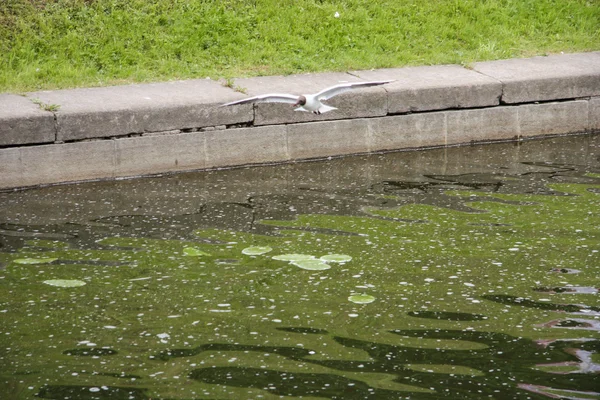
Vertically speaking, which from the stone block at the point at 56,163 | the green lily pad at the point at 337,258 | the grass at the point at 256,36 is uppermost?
the grass at the point at 256,36

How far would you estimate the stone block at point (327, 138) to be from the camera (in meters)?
8.34

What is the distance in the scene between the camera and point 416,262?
5.81 m

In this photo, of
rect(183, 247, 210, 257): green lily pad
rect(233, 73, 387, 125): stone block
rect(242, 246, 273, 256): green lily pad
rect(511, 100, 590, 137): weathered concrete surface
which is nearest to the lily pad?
rect(183, 247, 210, 257): green lily pad

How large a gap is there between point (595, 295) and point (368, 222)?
1850 mm

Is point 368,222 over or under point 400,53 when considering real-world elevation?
under

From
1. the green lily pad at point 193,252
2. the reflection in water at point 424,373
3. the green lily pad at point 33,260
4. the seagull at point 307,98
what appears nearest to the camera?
the reflection in water at point 424,373

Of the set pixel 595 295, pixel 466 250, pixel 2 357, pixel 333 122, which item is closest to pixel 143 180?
pixel 333 122

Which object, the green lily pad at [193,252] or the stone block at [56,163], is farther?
the stone block at [56,163]

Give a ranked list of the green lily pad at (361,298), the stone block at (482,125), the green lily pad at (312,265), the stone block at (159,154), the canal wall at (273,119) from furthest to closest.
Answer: the stone block at (482,125) < the stone block at (159,154) < the canal wall at (273,119) < the green lily pad at (312,265) < the green lily pad at (361,298)

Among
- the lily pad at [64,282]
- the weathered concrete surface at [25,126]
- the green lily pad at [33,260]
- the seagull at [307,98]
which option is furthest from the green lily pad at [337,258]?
the weathered concrete surface at [25,126]

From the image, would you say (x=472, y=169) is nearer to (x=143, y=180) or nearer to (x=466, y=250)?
(x=466, y=250)

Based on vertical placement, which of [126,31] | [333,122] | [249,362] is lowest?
[249,362]

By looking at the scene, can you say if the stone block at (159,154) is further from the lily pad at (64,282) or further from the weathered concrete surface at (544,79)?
the weathered concrete surface at (544,79)

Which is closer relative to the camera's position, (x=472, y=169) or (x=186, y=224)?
(x=186, y=224)
